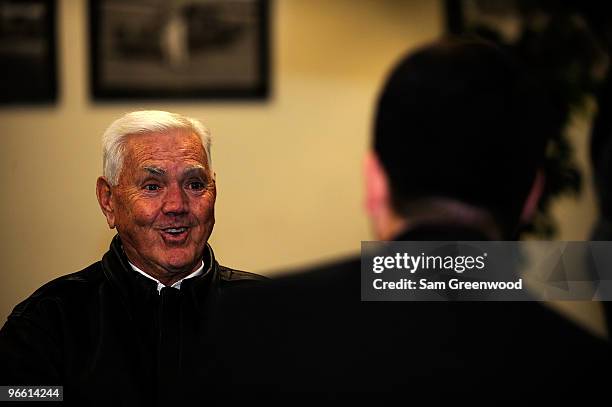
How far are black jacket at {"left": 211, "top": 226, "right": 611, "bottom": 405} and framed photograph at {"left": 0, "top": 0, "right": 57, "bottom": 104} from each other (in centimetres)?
56

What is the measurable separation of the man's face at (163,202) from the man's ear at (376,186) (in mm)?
324

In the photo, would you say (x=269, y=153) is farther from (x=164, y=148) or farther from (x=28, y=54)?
(x=28, y=54)

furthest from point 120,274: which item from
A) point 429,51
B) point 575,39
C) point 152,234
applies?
point 575,39

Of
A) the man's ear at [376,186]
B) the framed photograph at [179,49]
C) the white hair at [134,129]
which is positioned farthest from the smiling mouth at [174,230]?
the man's ear at [376,186]

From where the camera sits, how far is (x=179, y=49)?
1261mm

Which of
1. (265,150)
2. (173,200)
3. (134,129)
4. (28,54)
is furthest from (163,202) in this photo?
(28,54)

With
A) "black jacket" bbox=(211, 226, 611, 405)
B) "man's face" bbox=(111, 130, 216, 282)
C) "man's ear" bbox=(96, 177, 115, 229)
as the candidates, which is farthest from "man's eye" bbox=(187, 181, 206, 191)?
"black jacket" bbox=(211, 226, 611, 405)

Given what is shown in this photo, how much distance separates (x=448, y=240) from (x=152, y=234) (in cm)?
43

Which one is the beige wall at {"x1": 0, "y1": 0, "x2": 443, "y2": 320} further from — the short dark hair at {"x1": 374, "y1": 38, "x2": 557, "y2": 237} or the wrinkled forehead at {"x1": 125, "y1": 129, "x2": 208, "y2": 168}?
the short dark hair at {"x1": 374, "y1": 38, "x2": 557, "y2": 237}

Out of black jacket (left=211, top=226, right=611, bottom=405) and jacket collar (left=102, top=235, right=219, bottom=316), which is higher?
jacket collar (left=102, top=235, right=219, bottom=316)

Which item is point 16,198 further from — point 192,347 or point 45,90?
point 192,347

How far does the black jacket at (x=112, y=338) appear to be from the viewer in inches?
40.4

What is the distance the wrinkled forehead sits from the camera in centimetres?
103

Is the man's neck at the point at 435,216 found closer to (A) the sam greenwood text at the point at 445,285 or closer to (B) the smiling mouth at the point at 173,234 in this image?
(A) the sam greenwood text at the point at 445,285
